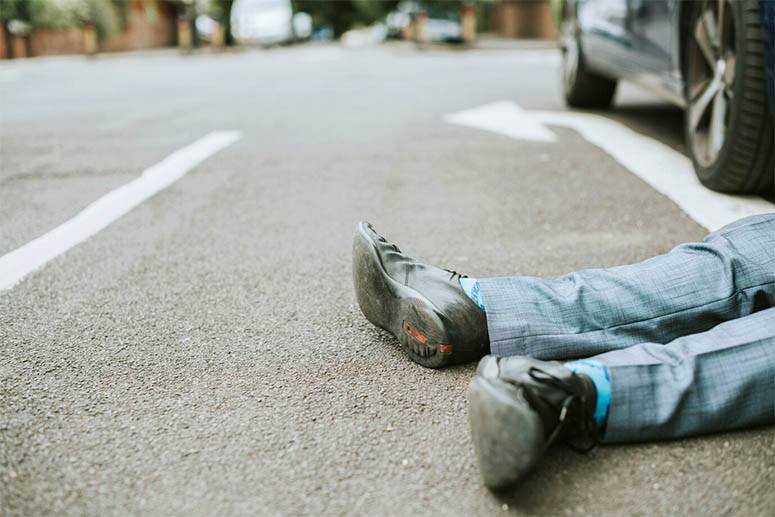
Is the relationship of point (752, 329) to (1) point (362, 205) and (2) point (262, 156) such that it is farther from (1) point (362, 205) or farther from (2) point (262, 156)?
(2) point (262, 156)

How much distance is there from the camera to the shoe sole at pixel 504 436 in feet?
4.86

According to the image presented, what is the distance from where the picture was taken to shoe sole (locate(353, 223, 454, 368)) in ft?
6.68

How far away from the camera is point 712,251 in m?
2.02

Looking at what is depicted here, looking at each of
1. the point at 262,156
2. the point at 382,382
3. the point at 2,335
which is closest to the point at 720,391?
the point at 382,382

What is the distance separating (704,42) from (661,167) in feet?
3.16

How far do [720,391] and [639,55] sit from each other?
347 cm

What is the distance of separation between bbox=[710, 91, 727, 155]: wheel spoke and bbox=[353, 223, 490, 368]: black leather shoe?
2069 millimetres

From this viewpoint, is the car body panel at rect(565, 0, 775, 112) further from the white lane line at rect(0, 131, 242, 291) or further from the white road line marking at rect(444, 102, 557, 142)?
the white lane line at rect(0, 131, 242, 291)

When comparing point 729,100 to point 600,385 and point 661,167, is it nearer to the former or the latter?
point 661,167

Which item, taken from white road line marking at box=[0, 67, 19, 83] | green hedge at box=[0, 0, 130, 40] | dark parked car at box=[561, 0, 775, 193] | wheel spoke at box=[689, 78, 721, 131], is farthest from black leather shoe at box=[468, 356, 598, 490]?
green hedge at box=[0, 0, 130, 40]

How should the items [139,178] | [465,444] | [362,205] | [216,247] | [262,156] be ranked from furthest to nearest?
[262,156] → [139,178] → [362,205] → [216,247] → [465,444]

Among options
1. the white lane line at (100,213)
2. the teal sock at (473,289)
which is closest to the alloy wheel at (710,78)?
the teal sock at (473,289)

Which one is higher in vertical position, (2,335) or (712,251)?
(712,251)

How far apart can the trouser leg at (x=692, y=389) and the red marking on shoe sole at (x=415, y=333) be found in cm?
50
